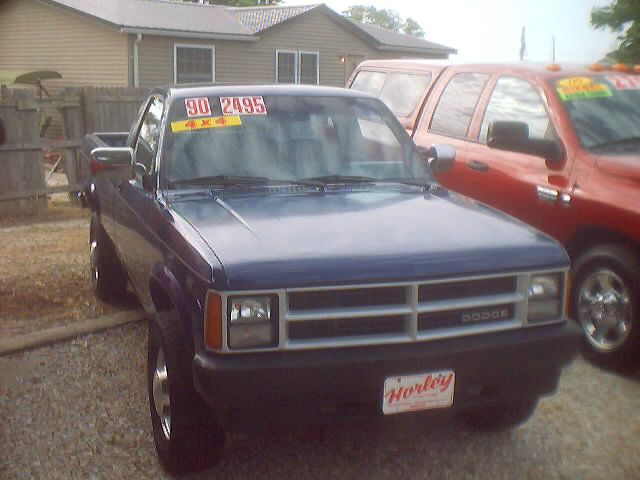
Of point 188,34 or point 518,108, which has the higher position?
point 188,34

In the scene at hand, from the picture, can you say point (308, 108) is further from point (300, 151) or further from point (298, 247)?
point (298, 247)

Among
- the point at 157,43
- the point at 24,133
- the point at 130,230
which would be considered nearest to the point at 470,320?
the point at 130,230

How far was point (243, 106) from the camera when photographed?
4.65m

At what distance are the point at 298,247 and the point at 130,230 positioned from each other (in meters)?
1.85

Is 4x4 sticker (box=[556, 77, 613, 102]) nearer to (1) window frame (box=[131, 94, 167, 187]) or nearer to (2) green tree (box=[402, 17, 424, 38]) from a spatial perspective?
(1) window frame (box=[131, 94, 167, 187])

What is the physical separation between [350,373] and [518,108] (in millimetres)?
3511

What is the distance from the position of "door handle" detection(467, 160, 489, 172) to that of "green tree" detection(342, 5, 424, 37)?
8057cm

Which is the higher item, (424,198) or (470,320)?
(424,198)

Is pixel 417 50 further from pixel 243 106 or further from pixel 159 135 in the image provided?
pixel 159 135

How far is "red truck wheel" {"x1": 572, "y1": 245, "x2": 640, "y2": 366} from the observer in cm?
490

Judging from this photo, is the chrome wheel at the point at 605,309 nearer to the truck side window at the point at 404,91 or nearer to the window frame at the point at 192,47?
the truck side window at the point at 404,91

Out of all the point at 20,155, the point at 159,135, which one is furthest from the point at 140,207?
the point at 20,155

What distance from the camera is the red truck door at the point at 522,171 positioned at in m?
5.48

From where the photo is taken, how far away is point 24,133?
10711 mm
